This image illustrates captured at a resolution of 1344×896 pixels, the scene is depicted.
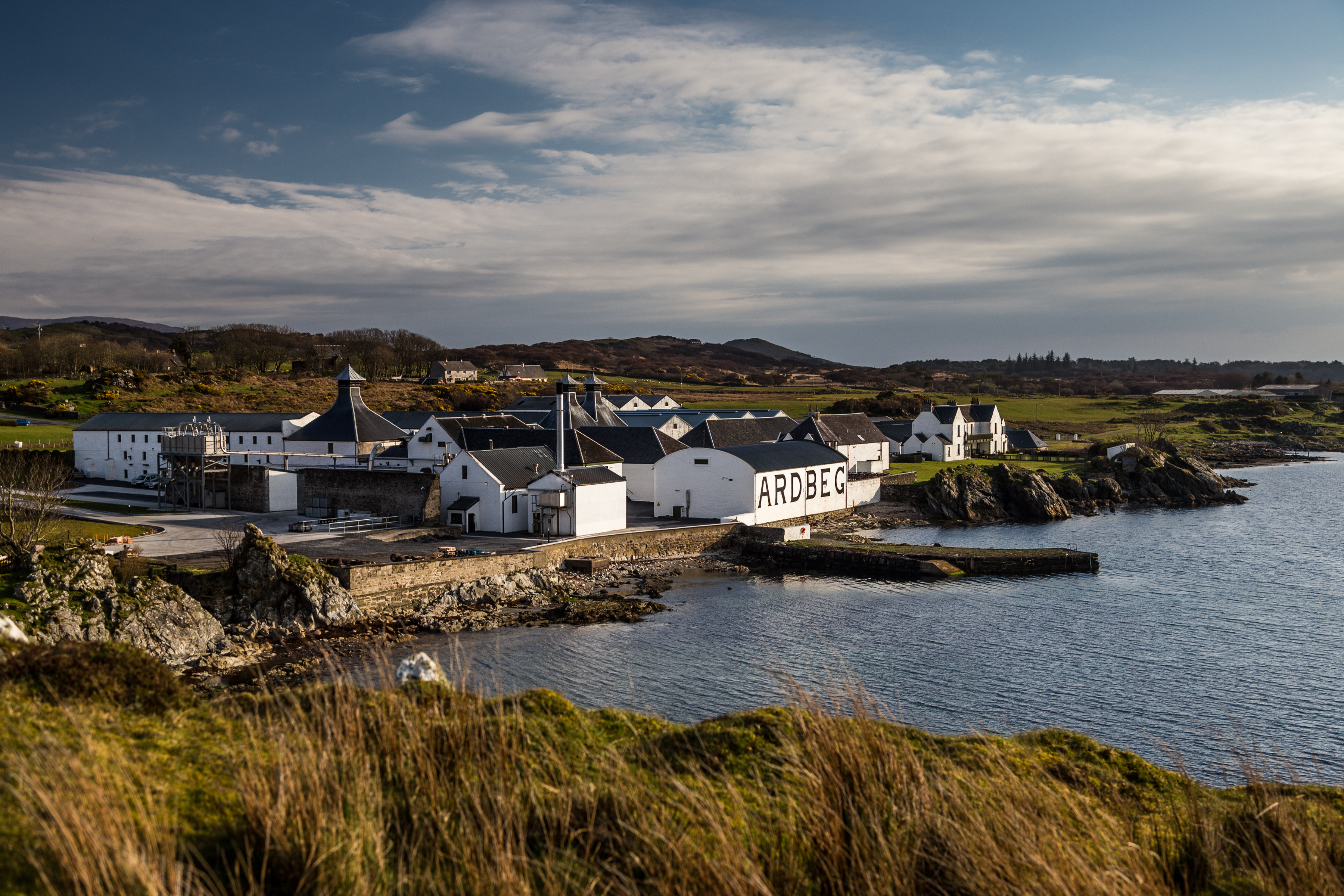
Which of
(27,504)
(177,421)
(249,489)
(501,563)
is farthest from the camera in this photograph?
(177,421)

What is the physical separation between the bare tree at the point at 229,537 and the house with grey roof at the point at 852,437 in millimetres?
35425

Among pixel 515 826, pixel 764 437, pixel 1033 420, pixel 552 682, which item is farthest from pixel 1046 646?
pixel 1033 420

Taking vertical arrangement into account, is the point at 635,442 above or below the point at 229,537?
above

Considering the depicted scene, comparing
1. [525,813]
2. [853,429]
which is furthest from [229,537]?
[853,429]

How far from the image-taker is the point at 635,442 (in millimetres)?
50375

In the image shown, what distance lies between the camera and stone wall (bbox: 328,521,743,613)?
29281mm

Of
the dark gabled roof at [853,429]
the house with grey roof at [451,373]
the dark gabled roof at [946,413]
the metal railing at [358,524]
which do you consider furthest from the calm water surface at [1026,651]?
the house with grey roof at [451,373]

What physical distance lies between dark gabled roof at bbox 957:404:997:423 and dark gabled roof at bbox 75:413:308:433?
195 feet

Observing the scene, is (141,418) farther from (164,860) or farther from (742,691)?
(164,860)

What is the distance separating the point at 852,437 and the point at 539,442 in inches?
1042

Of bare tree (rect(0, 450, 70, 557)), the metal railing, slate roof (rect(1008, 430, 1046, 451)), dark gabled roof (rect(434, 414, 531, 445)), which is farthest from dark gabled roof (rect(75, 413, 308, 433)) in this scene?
slate roof (rect(1008, 430, 1046, 451))

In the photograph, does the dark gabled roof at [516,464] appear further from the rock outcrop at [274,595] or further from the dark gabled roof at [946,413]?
the dark gabled roof at [946,413]

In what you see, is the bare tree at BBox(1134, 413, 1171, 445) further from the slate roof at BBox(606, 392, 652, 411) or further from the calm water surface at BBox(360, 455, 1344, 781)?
the slate roof at BBox(606, 392, 652, 411)

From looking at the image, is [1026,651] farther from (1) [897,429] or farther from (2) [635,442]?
(1) [897,429]
